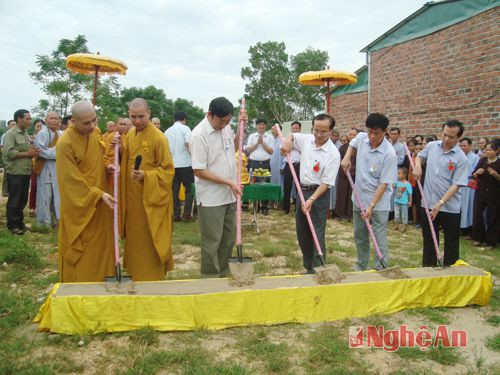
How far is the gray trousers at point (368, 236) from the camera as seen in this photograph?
435 cm

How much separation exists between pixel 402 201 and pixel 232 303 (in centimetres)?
583

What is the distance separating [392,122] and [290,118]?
31963 mm

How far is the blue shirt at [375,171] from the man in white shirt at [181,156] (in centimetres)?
412

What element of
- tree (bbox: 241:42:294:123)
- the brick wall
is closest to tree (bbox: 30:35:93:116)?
the brick wall

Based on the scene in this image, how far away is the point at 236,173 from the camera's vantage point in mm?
4176

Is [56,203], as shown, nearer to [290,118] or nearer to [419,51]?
[419,51]

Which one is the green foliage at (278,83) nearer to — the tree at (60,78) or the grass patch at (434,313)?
the tree at (60,78)

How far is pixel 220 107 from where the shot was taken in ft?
12.4

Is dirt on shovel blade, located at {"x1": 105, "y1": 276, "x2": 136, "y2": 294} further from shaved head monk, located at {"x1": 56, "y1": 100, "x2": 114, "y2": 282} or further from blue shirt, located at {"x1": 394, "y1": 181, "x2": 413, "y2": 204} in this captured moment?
blue shirt, located at {"x1": 394, "y1": 181, "x2": 413, "y2": 204}

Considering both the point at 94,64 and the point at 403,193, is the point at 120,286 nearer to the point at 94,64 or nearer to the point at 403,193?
the point at 94,64

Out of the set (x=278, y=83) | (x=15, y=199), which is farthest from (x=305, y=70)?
(x=15, y=199)

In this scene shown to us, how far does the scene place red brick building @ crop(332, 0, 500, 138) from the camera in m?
7.62

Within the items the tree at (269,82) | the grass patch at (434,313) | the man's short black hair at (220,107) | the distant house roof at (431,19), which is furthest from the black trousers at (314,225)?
the tree at (269,82)

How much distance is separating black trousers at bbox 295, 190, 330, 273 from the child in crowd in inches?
165
